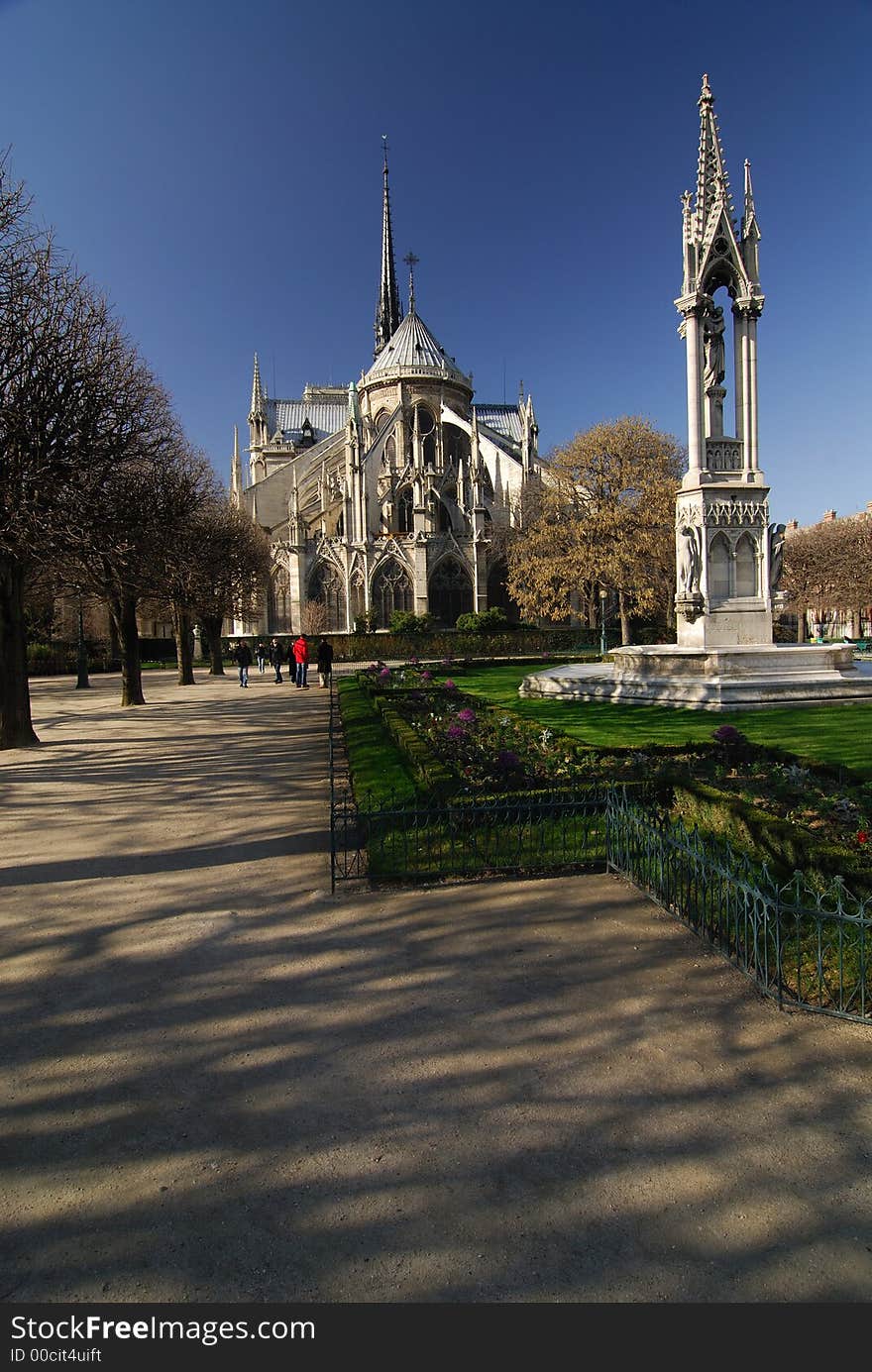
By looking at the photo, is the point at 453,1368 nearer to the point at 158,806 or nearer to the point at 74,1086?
the point at 74,1086

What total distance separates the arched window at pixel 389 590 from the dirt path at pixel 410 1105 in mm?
48707

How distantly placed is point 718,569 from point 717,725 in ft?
16.0

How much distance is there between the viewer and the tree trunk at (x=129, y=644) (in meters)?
20.2

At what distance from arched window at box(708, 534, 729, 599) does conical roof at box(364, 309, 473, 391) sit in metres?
51.8

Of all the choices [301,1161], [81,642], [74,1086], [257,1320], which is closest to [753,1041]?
[301,1161]

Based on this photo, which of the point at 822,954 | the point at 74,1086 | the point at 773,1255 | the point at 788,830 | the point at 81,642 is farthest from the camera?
the point at 81,642

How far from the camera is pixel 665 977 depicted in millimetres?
4344

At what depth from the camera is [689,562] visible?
16.3 meters

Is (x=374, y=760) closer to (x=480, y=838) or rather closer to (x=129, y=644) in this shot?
(x=480, y=838)

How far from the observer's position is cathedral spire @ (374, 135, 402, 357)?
3216 inches

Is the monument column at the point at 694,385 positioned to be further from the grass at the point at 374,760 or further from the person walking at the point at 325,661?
the person walking at the point at 325,661

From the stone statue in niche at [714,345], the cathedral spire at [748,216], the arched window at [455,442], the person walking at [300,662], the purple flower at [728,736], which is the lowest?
the purple flower at [728,736]

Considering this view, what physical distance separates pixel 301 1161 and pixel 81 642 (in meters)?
32.1

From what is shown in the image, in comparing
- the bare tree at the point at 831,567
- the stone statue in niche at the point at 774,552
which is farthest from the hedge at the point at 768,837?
the bare tree at the point at 831,567
